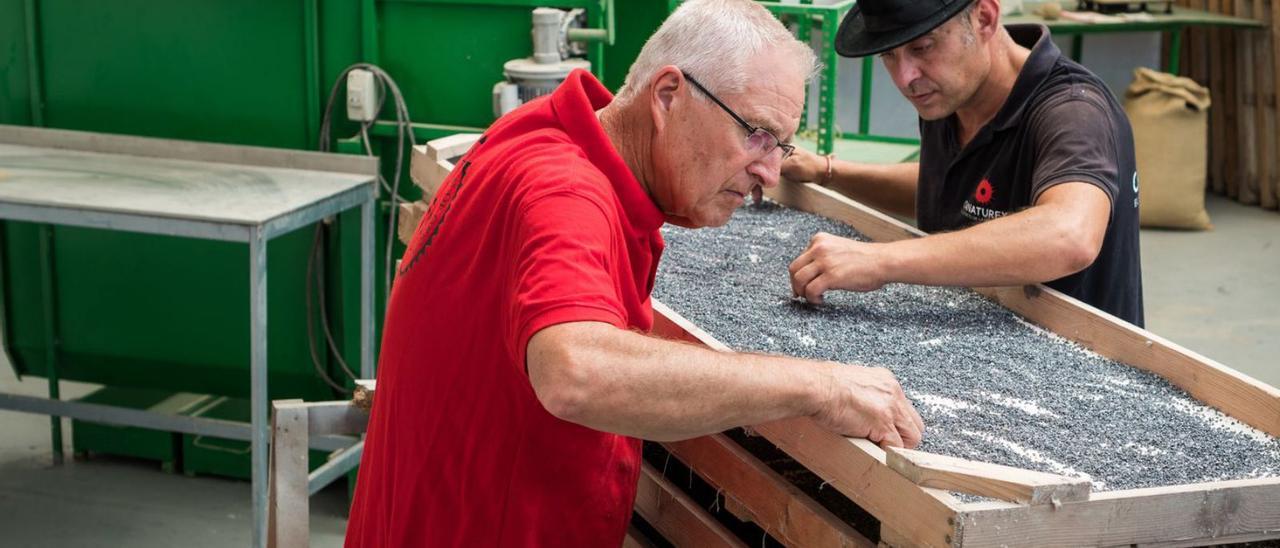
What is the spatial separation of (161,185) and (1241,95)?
6.63 meters

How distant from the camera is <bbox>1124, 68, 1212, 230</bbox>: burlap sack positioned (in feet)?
24.6

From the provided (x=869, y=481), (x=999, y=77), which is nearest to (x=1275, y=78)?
(x=999, y=77)

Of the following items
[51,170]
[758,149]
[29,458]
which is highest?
[758,149]

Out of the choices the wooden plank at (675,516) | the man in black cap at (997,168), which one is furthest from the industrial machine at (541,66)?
the wooden plank at (675,516)

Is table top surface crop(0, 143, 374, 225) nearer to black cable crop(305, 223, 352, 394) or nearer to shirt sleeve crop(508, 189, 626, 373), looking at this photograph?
black cable crop(305, 223, 352, 394)

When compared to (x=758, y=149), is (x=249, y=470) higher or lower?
lower

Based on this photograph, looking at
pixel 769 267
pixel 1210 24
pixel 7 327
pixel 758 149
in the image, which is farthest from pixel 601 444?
pixel 1210 24

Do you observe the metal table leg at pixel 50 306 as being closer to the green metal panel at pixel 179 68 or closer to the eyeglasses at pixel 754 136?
the green metal panel at pixel 179 68

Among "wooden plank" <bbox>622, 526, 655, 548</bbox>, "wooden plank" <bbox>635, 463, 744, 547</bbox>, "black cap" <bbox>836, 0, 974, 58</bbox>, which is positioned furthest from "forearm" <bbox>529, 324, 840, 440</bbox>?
"black cap" <bbox>836, 0, 974, 58</bbox>

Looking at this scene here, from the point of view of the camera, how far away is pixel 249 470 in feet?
14.7

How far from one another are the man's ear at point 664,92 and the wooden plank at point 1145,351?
2.90 ft

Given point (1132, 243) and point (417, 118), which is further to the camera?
point (417, 118)

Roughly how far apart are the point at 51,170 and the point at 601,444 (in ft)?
9.02

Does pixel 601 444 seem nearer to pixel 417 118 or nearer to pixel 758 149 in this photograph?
pixel 758 149
